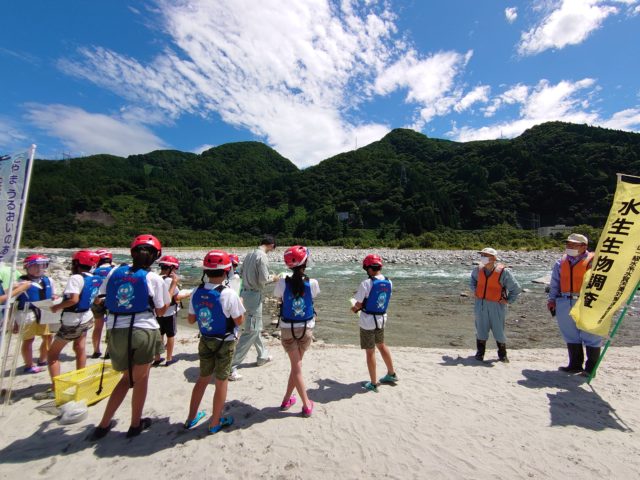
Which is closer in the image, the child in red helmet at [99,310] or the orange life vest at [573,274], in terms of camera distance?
the orange life vest at [573,274]

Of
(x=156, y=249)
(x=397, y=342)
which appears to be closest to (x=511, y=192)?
(x=397, y=342)

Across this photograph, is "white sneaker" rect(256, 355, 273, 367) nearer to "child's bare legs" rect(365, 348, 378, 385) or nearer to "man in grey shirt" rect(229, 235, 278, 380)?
"man in grey shirt" rect(229, 235, 278, 380)

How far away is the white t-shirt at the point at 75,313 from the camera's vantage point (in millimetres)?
3934

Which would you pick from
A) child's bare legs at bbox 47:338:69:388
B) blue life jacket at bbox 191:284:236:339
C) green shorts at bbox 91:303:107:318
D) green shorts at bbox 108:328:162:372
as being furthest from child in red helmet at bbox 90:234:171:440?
green shorts at bbox 91:303:107:318

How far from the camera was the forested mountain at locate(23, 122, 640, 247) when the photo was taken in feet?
267

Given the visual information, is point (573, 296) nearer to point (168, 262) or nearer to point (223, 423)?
point (223, 423)

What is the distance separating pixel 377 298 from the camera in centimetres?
439

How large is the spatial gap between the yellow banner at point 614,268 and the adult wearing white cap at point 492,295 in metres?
1.17

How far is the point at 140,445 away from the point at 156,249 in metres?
2.06

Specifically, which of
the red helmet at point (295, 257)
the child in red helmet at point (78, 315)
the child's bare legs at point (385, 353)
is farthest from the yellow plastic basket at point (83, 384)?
the child's bare legs at point (385, 353)

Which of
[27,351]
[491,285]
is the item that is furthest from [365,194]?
[27,351]

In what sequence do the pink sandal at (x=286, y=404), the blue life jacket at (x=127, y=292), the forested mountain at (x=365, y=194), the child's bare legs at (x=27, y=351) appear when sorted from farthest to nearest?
the forested mountain at (x=365, y=194), the child's bare legs at (x=27, y=351), the pink sandal at (x=286, y=404), the blue life jacket at (x=127, y=292)

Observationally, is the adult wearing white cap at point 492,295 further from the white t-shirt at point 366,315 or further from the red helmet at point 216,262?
the red helmet at point 216,262

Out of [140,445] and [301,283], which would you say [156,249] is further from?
[140,445]
